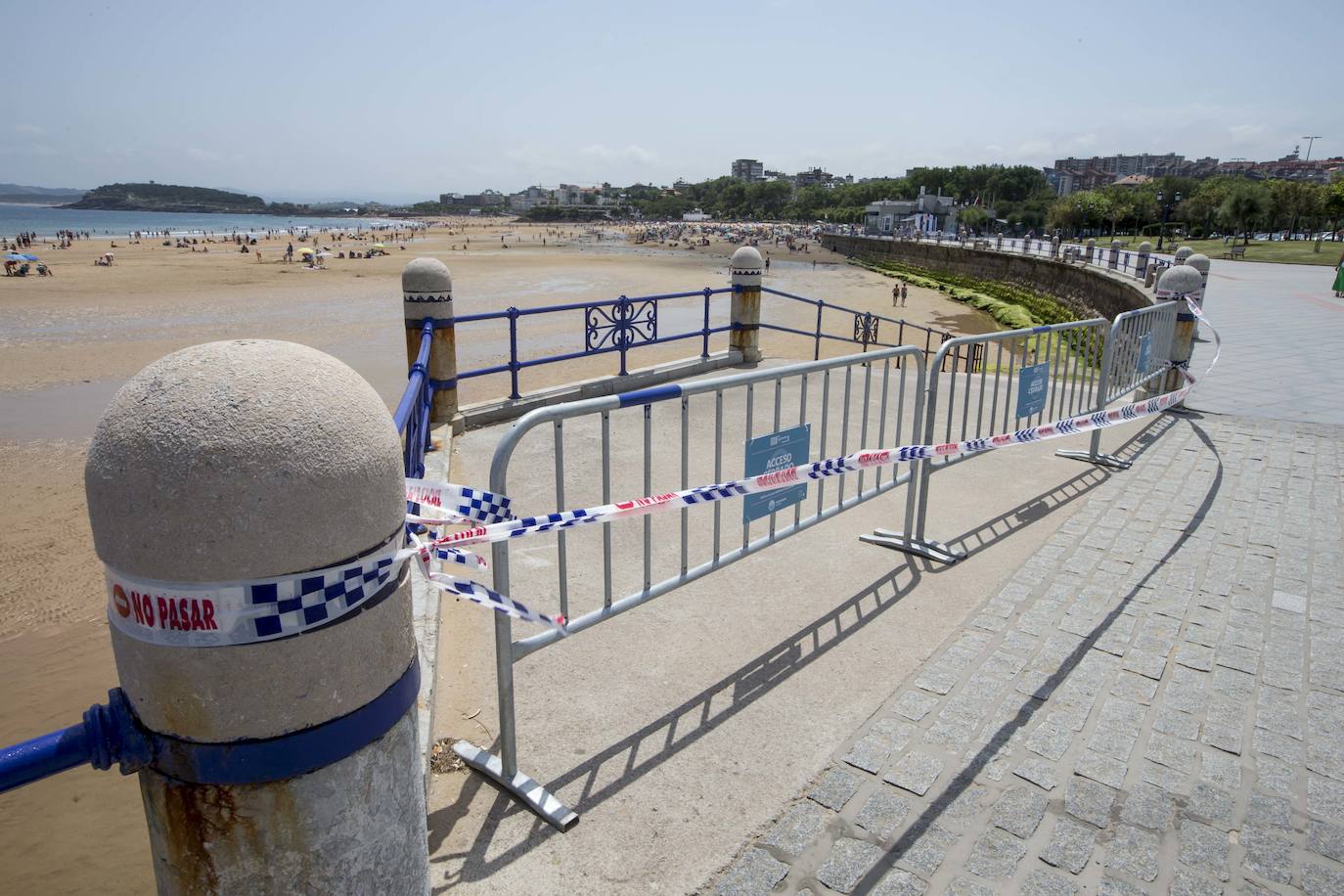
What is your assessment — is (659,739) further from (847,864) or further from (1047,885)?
(1047,885)

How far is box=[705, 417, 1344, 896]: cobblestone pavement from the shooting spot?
2.94 m

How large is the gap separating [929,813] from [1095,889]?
589 millimetres

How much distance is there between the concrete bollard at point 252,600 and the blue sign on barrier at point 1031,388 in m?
5.96

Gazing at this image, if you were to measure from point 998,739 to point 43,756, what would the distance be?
11.3 feet

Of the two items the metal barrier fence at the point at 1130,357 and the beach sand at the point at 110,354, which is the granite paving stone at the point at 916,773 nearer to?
the beach sand at the point at 110,354

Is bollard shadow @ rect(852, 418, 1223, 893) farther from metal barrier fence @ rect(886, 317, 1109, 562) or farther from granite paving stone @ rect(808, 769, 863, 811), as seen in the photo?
metal barrier fence @ rect(886, 317, 1109, 562)

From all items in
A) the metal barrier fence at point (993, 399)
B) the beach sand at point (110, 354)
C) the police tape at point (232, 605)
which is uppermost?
the police tape at point (232, 605)

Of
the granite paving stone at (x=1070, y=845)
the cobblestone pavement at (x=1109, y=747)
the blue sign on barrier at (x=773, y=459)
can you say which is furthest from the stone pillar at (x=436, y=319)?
the granite paving stone at (x=1070, y=845)

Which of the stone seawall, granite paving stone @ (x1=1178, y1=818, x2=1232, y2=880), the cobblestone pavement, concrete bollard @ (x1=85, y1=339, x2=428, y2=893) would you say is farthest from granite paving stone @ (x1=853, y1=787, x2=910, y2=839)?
the stone seawall

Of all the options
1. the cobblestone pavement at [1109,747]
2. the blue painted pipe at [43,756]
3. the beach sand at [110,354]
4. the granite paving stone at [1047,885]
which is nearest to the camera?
the blue painted pipe at [43,756]

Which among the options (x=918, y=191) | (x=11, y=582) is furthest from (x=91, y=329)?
(x=918, y=191)

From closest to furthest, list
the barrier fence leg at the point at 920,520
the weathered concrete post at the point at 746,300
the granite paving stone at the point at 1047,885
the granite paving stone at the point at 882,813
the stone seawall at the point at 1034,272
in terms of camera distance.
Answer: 1. the granite paving stone at the point at 1047,885
2. the granite paving stone at the point at 882,813
3. the barrier fence leg at the point at 920,520
4. the weathered concrete post at the point at 746,300
5. the stone seawall at the point at 1034,272

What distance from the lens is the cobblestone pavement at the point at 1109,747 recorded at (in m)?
2.94

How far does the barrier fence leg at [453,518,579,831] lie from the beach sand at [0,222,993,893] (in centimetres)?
134
